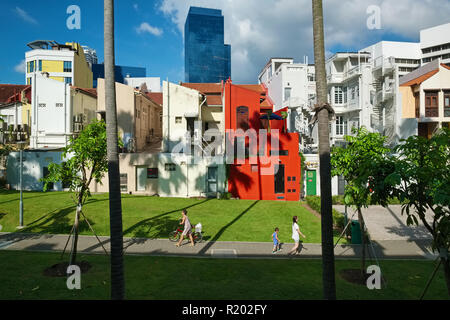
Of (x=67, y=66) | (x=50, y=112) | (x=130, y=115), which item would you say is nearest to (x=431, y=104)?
(x=130, y=115)

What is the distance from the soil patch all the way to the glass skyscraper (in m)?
159

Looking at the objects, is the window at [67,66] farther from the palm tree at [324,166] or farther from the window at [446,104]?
the palm tree at [324,166]

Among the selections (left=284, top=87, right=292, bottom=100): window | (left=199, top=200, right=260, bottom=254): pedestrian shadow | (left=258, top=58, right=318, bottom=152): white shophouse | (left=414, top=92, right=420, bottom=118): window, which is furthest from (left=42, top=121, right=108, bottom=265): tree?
(left=414, top=92, right=420, bottom=118): window

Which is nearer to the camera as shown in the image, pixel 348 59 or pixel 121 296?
pixel 121 296

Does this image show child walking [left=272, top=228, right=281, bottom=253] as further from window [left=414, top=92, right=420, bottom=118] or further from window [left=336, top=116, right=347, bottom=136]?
window [left=336, top=116, right=347, bottom=136]

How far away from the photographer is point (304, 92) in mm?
40094

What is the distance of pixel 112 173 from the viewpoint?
23.6 ft

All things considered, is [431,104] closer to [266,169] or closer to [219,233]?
[266,169]

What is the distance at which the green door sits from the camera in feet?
93.6

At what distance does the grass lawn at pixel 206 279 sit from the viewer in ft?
30.0

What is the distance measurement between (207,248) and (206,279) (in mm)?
4347

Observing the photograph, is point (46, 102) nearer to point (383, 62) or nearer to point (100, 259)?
point (100, 259)
